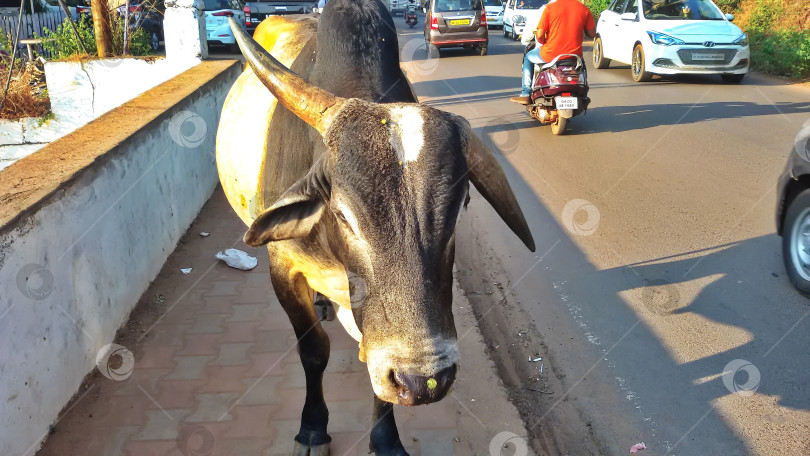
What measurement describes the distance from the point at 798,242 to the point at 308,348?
148 inches

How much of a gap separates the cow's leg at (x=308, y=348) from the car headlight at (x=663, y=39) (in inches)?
444

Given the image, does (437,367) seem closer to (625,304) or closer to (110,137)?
(625,304)

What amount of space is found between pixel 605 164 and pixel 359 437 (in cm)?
548

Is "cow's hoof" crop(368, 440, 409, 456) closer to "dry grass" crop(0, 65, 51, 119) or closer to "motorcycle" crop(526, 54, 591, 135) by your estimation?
"motorcycle" crop(526, 54, 591, 135)

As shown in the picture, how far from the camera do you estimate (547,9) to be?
9.13 meters

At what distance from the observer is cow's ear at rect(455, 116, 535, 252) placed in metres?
2.41

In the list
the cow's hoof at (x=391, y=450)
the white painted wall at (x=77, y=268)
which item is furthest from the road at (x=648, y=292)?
the white painted wall at (x=77, y=268)

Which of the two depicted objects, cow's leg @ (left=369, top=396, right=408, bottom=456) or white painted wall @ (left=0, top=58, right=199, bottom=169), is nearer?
cow's leg @ (left=369, top=396, right=408, bottom=456)

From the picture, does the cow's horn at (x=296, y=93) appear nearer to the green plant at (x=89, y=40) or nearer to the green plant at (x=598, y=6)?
the green plant at (x=89, y=40)

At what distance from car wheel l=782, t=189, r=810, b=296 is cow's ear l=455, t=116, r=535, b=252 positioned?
3.14m

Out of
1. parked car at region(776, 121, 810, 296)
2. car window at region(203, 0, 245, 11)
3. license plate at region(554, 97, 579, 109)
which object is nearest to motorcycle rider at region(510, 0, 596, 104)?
license plate at region(554, 97, 579, 109)

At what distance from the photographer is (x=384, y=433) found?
10.6ft

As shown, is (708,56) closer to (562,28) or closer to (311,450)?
(562,28)

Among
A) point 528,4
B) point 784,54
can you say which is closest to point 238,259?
point 784,54
